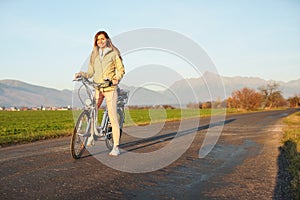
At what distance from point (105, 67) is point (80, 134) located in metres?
1.30

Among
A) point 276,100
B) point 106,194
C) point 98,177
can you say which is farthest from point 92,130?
point 276,100

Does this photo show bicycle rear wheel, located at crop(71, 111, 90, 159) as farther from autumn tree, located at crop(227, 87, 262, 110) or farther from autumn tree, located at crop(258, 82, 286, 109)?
autumn tree, located at crop(258, 82, 286, 109)

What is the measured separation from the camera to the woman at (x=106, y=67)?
5.38m

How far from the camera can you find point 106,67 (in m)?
5.43

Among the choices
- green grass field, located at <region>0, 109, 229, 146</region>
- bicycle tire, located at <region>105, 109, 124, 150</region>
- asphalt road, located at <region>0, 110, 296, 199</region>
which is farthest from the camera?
green grass field, located at <region>0, 109, 229, 146</region>

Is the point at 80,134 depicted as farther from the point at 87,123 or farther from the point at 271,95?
the point at 271,95

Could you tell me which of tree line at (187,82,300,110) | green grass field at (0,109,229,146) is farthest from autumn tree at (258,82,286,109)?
green grass field at (0,109,229,146)

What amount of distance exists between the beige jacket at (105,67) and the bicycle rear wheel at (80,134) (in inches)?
25.3

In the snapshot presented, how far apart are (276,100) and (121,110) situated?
101941 millimetres

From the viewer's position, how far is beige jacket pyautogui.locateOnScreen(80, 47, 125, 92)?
538 cm

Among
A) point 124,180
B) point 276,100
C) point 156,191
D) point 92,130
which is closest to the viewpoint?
point 156,191

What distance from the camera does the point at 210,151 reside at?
265 inches

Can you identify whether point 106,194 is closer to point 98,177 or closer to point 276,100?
point 98,177

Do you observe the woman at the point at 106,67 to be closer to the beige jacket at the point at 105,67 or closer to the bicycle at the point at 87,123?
the beige jacket at the point at 105,67
